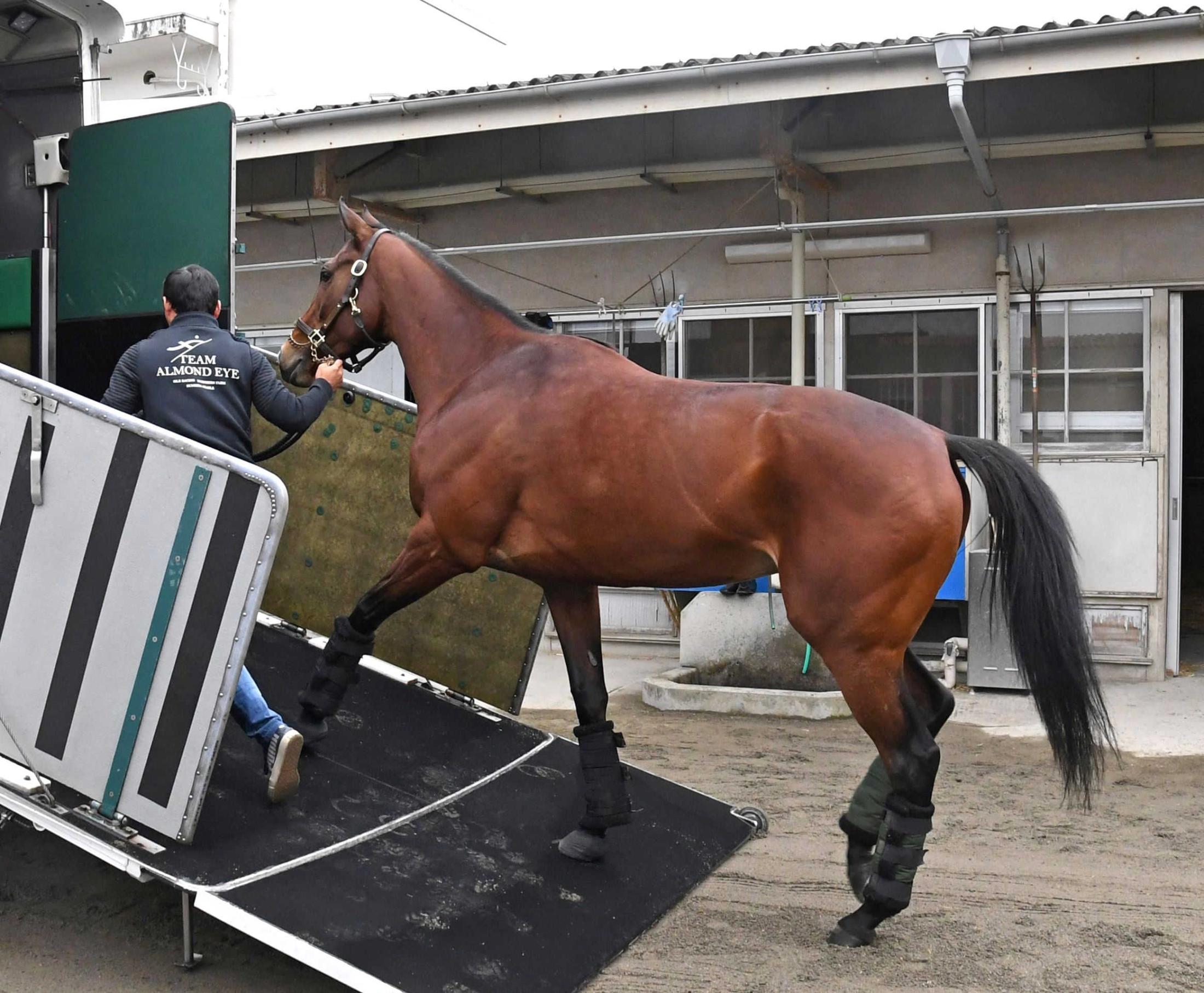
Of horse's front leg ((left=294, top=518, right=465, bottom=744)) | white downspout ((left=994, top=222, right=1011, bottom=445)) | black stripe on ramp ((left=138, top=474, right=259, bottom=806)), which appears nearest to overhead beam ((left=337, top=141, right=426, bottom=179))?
white downspout ((left=994, top=222, right=1011, bottom=445))

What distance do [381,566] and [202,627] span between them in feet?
6.05

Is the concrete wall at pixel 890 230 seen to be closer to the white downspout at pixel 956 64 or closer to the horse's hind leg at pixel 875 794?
the white downspout at pixel 956 64

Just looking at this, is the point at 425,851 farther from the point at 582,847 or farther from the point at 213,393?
the point at 213,393

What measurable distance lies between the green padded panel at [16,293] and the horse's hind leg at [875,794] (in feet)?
13.3

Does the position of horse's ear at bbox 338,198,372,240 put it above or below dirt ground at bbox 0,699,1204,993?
above

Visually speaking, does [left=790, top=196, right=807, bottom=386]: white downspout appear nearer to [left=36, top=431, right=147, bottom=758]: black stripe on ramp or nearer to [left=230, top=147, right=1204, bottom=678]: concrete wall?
[left=230, top=147, right=1204, bottom=678]: concrete wall

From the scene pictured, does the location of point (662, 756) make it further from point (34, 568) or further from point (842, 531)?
point (34, 568)

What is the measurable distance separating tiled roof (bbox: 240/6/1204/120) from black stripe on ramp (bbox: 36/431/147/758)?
15.8ft

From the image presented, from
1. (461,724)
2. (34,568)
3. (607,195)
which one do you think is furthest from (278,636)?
Result: (607,195)

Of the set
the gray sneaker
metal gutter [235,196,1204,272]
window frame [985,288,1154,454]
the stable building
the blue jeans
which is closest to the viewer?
the gray sneaker

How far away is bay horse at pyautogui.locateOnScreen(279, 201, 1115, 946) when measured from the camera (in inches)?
133

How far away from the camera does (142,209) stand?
5.15 metres

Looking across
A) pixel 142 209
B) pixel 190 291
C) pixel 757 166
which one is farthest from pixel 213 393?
pixel 757 166

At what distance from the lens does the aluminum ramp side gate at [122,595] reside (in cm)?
316
